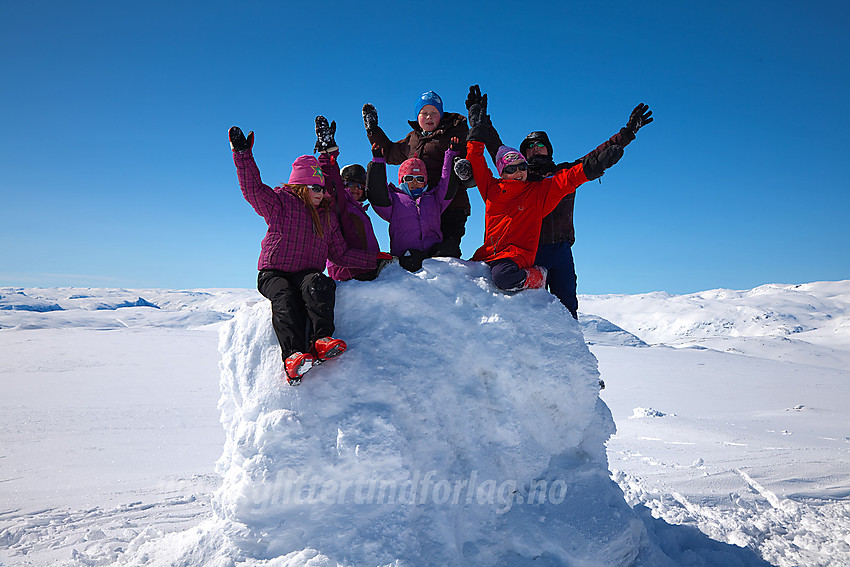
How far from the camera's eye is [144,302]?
334 ft

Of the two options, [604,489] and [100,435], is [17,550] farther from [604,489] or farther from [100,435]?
[604,489]

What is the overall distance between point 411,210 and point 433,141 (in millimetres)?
711

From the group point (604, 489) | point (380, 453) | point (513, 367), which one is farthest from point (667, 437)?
point (380, 453)

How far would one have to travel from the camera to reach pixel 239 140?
2.55 metres

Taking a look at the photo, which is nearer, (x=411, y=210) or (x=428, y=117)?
(x=411, y=210)

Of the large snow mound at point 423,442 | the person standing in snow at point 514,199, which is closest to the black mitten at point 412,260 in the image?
the large snow mound at point 423,442

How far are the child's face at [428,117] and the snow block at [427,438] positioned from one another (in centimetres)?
133

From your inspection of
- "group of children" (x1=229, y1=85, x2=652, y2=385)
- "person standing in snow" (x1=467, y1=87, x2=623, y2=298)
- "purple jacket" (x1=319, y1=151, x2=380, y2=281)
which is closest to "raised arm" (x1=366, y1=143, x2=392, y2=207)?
"group of children" (x1=229, y1=85, x2=652, y2=385)

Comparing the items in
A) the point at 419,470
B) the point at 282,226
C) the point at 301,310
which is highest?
the point at 282,226

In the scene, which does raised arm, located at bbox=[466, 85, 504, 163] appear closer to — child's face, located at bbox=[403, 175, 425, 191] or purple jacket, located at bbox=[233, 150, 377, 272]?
child's face, located at bbox=[403, 175, 425, 191]

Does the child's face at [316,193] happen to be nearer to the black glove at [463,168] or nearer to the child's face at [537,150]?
the black glove at [463,168]

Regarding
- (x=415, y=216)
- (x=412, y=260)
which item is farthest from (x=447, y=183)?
(x=412, y=260)

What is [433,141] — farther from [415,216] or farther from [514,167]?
[514,167]

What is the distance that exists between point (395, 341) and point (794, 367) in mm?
21909
